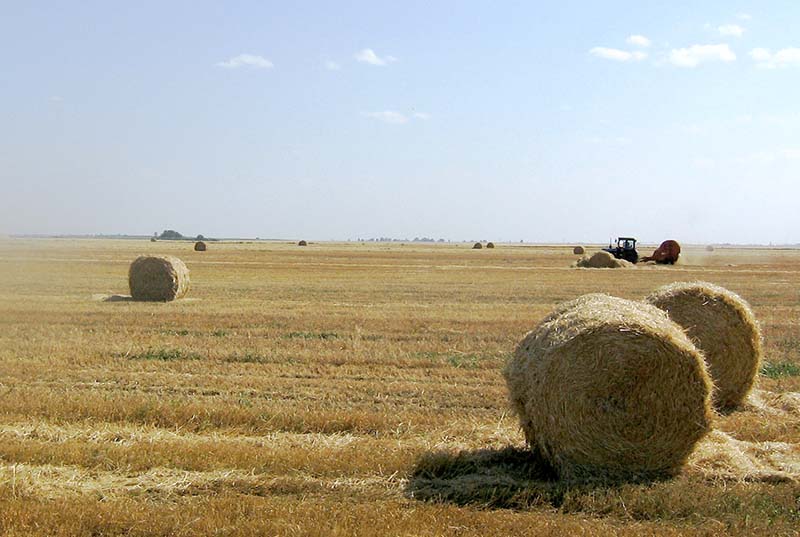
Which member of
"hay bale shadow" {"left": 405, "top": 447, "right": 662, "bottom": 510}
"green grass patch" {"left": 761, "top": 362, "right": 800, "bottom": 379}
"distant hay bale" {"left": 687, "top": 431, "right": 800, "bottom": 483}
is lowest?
"hay bale shadow" {"left": 405, "top": 447, "right": 662, "bottom": 510}

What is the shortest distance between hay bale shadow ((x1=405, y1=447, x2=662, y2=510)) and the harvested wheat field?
0.07 feet

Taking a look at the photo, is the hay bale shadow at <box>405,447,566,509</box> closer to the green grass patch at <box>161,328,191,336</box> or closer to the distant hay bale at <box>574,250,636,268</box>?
the green grass patch at <box>161,328,191,336</box>

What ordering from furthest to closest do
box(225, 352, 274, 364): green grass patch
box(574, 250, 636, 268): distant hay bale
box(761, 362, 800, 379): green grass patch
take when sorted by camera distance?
box(574, 250, 636, 268): distant hay bale
box(225, 352, 274, 364): green grass patch
box(761, 362, 800, 379): green grass patch

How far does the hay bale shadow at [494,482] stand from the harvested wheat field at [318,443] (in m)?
0.02

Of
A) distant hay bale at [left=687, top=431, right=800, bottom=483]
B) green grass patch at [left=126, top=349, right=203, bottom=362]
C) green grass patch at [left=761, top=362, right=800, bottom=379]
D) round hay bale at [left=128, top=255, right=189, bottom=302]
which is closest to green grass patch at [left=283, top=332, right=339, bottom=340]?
green grass patch at [left=126, top=349, right=203, bottom=362]

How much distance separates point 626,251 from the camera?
4641 cm

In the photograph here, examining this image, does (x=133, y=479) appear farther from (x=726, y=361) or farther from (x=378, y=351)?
(x=726, y=361)

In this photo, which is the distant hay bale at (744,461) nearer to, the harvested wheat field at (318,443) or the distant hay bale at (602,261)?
the harvested wheat field at (318,443)

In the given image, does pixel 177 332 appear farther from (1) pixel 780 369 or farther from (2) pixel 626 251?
(2) pixel 626 251

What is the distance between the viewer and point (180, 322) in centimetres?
1586

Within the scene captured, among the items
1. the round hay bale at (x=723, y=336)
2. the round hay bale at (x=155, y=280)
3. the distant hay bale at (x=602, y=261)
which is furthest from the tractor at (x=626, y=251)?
the round hay bale at (x=723, y=336)

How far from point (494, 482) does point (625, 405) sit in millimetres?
1408

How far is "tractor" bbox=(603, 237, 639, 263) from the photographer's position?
151 ft

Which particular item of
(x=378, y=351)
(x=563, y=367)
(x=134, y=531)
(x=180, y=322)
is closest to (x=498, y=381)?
(x=378, y=351)
